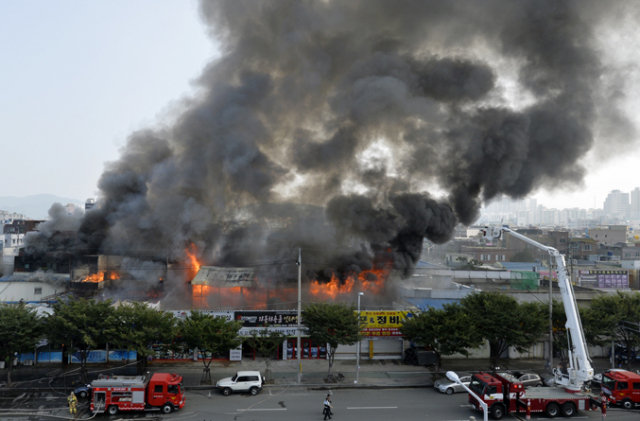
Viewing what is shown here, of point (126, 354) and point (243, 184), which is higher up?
point (243, 184)

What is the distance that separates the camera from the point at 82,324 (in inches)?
880

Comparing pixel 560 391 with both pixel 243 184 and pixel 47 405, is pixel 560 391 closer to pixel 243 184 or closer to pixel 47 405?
pixel 47 405

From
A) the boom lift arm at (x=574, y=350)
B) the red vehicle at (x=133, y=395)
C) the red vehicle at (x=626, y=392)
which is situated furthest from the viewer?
the red vehicle at (x=626, y=392)

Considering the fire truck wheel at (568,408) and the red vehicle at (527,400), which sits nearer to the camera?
the red vehicle at (527,400)

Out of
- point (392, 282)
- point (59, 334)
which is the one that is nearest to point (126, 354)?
point (59, 334)

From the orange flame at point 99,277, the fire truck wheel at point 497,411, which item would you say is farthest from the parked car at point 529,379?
the orange flame at point 99,277

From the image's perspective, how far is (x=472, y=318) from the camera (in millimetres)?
24812

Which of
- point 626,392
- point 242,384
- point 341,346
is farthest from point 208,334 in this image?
point 626,392

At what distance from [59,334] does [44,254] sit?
24255 millimetres

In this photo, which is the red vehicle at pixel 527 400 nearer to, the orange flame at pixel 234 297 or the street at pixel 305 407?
the street at pixel 305 407

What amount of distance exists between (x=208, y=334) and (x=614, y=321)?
22.6 meters

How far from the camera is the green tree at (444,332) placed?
76.8 ft

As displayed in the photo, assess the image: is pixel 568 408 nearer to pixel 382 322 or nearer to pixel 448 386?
pixel 448 386

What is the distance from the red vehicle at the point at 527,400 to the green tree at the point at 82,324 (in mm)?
17904
